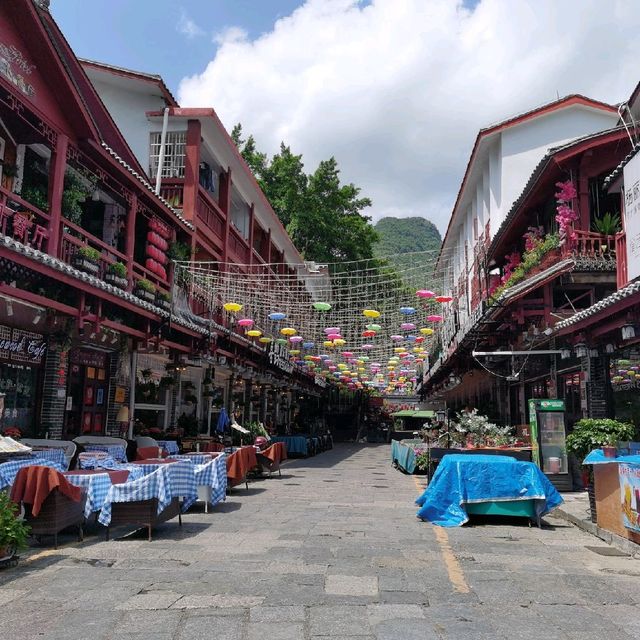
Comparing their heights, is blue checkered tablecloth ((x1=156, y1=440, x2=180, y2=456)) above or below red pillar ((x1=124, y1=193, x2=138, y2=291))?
below

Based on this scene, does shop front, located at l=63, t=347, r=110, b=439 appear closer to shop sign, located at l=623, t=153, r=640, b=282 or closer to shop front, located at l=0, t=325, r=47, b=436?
shop front, located at l=0, t=325, r=47, b=436

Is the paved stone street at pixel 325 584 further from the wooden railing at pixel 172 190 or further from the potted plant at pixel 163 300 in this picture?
the wooden railing at pixel 172 190

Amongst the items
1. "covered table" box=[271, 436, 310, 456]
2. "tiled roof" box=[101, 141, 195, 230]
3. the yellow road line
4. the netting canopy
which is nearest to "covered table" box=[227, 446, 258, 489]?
the netting canopy

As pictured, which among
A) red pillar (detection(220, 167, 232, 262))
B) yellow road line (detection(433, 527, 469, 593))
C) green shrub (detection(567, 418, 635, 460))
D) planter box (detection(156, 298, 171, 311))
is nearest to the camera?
yellow road line (detection(433, 527, 469, 593))

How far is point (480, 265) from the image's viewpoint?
21.3 meters

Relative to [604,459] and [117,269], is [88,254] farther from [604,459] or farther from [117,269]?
[604,459]

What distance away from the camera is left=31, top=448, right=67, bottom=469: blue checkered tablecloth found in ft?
32.7

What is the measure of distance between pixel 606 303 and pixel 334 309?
12.6 m

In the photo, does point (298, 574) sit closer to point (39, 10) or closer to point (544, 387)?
point (39, 10)

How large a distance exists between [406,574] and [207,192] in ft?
58.2

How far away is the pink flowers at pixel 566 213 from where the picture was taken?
14.4m

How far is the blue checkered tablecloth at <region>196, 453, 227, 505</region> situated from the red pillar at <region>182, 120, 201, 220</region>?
10761 millimetres

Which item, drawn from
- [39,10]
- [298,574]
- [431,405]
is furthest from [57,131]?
[431,405]

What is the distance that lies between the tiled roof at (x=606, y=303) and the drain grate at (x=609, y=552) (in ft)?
12.8
